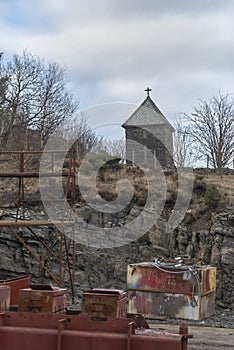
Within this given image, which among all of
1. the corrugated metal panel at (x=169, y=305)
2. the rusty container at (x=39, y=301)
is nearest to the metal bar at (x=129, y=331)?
the rusty container at (x=39, y=301)

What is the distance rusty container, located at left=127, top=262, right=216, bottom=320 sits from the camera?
1367cm

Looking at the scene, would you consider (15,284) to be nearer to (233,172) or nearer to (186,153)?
(233,172)

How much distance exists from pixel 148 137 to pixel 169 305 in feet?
51.3

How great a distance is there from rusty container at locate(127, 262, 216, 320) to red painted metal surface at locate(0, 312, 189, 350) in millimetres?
6770

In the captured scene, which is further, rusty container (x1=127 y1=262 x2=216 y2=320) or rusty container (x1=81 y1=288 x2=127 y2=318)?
rusty container (x1=127 y1=262 x2=216 y2=320)

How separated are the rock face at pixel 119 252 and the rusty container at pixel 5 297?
10.5 m

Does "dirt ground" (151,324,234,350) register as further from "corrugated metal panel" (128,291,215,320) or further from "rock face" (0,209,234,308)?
"rock face" (0,209,234,308)

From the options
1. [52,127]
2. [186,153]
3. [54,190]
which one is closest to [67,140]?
[52,127]

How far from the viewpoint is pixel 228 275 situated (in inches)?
691

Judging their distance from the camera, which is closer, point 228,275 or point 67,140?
point 228,275

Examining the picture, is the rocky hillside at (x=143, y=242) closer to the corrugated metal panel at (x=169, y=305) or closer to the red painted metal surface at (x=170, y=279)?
the corrugated metal panel at (x=169, y=305)

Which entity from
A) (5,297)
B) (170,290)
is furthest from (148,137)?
(5,297)

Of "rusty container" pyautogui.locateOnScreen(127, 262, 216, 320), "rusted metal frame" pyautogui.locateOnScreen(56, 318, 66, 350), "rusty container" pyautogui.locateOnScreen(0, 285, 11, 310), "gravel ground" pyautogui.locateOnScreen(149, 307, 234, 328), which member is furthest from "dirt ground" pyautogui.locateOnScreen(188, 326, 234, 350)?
"rusted metal frame" pyautogui.locateOnScreen(56, 318, 66, 350)

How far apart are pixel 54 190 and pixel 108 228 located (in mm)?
3627
